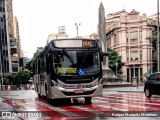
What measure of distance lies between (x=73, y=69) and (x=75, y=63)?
0.96 ft

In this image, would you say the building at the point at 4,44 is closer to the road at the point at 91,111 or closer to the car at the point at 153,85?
the car at the point at 153,85

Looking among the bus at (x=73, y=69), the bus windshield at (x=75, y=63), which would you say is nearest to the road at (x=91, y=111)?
the bus at (x=73, y=69)

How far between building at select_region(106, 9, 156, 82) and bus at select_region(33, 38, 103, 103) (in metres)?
64.1

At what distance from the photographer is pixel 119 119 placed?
10094mm

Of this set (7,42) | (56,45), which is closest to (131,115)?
(56,45)

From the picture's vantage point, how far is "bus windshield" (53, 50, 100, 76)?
15.5 meters

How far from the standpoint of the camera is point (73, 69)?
1550 centimetres

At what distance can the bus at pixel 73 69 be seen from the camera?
1544 centimetres

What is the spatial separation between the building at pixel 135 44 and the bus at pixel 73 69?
6408cm

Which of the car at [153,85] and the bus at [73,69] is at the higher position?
the bus at [73,69]

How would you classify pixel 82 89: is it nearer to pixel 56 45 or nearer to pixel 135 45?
pixel 56 45

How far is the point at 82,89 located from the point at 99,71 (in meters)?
1.14

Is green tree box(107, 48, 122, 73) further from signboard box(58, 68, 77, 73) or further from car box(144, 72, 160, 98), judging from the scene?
signboard box(58, 68, 77, 73)

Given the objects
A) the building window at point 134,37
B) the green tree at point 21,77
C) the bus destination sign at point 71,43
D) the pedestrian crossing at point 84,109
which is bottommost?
the green tree at point 21,77
